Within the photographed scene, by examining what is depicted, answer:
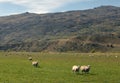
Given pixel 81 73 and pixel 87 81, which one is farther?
pixel 81 73

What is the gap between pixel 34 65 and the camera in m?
59.5

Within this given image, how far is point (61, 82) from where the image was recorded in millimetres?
34969

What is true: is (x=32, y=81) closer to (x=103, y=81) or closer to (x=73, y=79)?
(x=73, y=79)

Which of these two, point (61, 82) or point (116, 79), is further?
point (116, 79)

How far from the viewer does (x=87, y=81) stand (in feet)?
120

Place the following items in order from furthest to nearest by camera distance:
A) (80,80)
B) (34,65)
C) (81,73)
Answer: (34,65) < (81,73) < (80,80)

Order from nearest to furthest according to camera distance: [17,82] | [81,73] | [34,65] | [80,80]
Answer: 1. [17,82]
2. [80,80]
3. [81,73]
4. [34,65]

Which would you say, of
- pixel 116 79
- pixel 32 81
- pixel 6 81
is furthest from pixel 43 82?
pixel 116 79

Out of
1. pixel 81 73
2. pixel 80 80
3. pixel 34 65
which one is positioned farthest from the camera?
pixel 34 65

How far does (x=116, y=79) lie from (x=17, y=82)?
41.3ft

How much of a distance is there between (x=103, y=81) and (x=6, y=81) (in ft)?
37.9

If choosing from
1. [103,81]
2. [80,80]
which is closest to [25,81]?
[80,80]

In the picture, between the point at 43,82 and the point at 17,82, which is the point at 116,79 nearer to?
the point at 43,82

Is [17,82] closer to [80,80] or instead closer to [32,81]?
[32,81]
